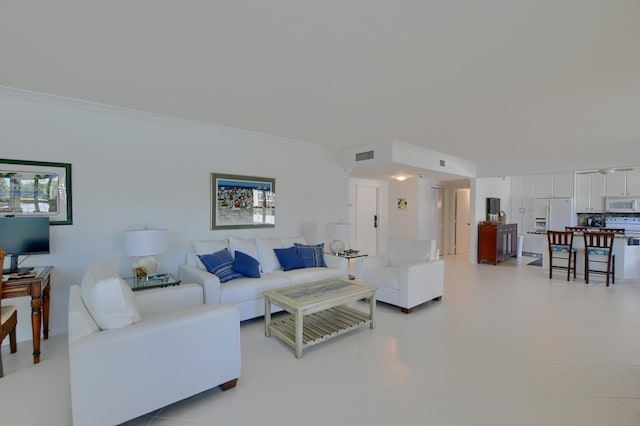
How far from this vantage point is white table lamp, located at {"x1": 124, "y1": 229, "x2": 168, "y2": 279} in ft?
9.77

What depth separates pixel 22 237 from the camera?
2623 mm

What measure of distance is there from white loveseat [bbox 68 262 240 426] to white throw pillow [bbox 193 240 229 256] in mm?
1530

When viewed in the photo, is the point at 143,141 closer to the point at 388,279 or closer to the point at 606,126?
the point at 388,279

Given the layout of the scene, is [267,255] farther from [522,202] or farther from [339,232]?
[522,202]

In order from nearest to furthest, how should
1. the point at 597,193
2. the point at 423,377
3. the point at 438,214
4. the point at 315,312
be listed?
the point at 423,377 → the point at 315,312 → the point at 597,193 → the point at 438,214

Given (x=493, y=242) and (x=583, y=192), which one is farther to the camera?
(x=583, y=192)

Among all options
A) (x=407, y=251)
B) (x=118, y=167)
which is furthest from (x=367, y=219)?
(x=118, y=167)

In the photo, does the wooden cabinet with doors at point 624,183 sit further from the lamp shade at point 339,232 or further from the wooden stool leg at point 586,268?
the lamp shade at point 339,232

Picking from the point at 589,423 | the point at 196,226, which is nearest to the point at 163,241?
the point at 196,226

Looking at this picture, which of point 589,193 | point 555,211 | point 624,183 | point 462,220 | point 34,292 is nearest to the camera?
point 34,292

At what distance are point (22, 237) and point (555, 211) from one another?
10607 mm

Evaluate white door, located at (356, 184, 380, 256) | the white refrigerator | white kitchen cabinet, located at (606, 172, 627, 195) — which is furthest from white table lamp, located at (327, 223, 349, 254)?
white kitchen cabinet, located at (606, 172, 627, 195)

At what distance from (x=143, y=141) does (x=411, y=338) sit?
3754 millimetres

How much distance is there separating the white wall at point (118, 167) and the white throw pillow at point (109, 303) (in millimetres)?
1731
